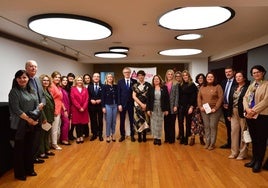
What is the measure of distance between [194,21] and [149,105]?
6.10 ft

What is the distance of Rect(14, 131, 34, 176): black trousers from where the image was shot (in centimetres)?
311

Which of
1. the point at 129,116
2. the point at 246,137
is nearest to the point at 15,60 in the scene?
the point at 129,116

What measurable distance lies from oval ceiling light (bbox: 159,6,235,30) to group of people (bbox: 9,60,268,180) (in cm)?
92

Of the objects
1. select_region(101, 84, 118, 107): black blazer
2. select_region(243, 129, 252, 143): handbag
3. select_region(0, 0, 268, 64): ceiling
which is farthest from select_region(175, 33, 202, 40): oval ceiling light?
select_region(243, 129, 252, 143): handbag

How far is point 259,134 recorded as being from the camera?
350cm

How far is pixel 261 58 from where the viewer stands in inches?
226

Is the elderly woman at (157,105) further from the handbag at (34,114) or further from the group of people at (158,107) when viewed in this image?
the handbag at (34,114)

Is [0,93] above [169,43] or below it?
below

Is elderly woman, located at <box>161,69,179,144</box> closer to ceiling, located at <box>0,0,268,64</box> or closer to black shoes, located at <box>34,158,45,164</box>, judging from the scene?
ceiling, located at <box>0,0,268,64</box>

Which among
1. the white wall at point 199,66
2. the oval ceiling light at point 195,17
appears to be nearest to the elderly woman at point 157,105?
the oval ceiling light at point 195,17

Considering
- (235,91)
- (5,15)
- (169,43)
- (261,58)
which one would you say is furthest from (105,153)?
(261,58)

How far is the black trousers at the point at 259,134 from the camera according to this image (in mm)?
3465

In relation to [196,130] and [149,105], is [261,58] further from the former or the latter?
[149,105]

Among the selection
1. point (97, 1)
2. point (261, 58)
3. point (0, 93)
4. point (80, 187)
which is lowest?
point (80, 187)
